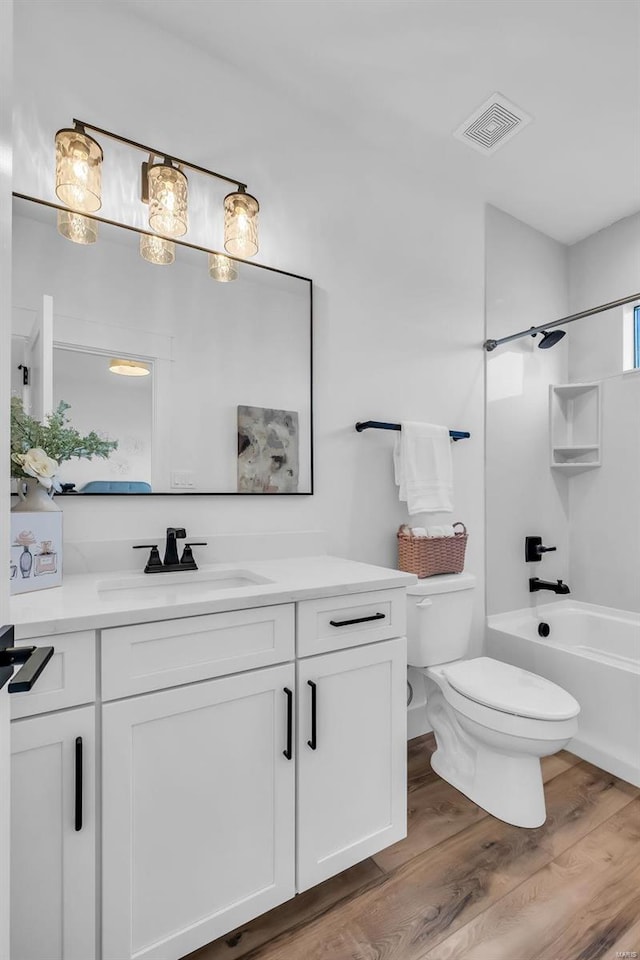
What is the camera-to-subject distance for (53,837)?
0.93 metres

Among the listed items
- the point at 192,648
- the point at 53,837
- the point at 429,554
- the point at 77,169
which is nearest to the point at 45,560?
the point at 192,648

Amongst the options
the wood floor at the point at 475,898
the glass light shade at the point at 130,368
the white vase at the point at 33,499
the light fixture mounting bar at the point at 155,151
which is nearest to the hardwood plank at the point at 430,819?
the wood floor at the point at 475,898

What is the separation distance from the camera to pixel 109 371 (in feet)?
4.89

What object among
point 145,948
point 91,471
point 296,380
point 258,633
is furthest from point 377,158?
point 145,948

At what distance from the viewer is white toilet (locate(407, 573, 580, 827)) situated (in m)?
1.58

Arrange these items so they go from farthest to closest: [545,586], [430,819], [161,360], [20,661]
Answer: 1. [545,586]
2. [430,819]
3. [161,360]
4. [20,661]

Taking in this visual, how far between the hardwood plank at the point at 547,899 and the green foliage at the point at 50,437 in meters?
1.56

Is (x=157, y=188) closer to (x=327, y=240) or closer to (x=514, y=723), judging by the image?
(x=327, y=240)

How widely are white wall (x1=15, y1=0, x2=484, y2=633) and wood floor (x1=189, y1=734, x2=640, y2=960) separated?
0.94 metres

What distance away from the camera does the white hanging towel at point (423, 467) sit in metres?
1.99

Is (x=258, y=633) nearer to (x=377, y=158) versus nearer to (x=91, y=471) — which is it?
(x=91, y=471)

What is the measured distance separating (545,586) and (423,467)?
1195mm

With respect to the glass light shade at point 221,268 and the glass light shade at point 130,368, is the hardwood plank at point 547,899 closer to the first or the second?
the glass light shade at point 130,368

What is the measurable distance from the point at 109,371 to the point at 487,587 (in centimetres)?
199
